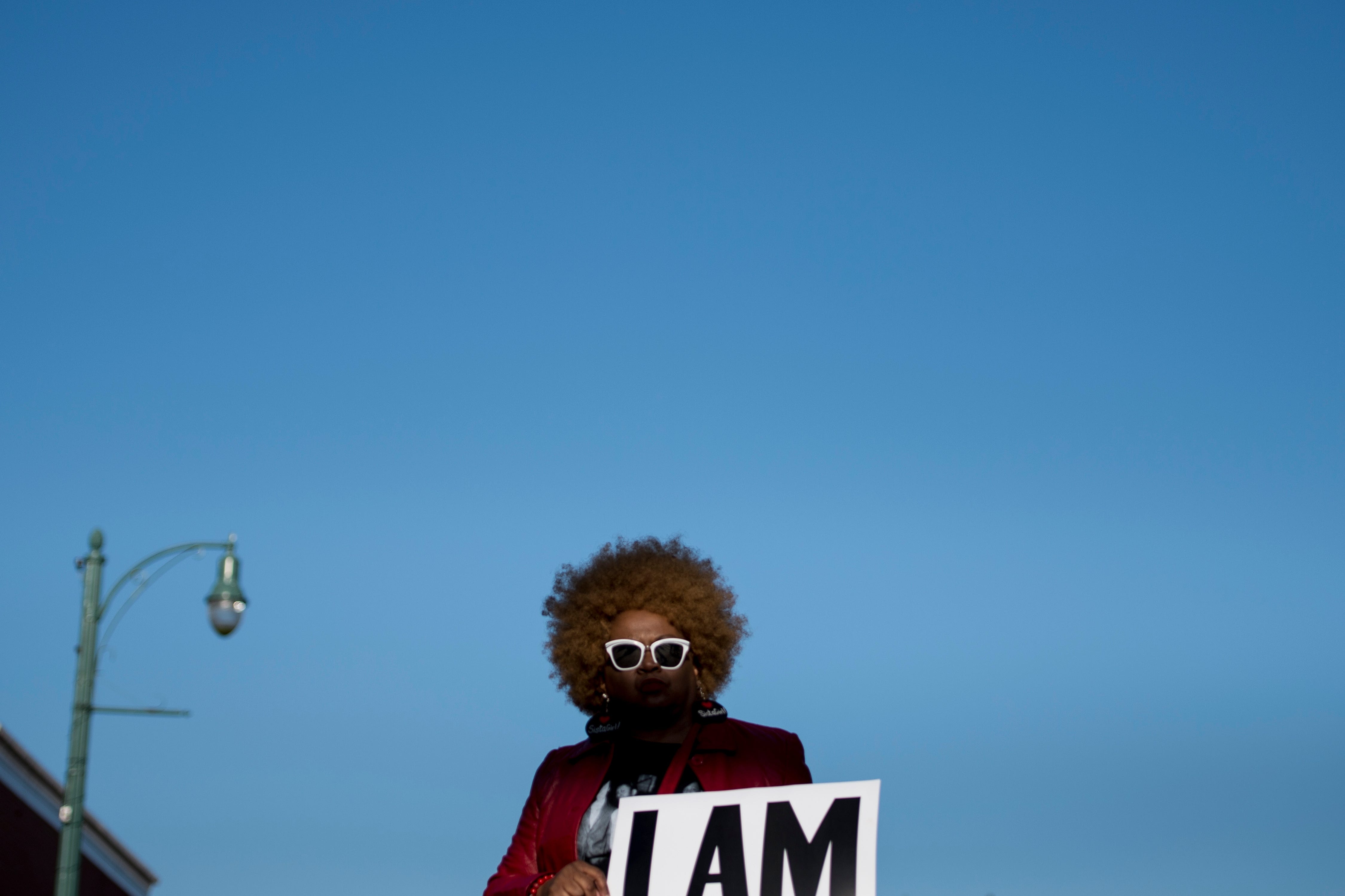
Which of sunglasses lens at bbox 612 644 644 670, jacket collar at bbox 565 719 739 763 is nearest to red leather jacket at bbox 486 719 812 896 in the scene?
jacket collar at bbox 565 719 739 763

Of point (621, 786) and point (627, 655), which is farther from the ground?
point (627, 655)

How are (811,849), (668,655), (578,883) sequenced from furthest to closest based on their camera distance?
(668,655)
(811,849)
(578,883)

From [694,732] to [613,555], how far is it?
3.00ft

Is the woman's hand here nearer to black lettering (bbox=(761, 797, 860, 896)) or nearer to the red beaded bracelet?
the red beaded bracelet

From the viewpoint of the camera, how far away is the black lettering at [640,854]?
487 centimetres

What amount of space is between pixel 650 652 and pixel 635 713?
29 cm

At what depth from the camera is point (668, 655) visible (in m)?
5.32

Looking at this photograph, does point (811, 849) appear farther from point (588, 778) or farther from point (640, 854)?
point (588, 778)

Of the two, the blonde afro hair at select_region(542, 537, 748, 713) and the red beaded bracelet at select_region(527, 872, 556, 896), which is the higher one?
the blonde afro hair at select_region(542, 537, 748, 713)

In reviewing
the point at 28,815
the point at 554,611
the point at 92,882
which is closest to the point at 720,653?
the point at 554,611

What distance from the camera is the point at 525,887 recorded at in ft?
16.4

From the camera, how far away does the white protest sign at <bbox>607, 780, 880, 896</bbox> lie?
4855 millimetres

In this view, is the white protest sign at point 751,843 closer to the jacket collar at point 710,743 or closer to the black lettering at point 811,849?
the black lettering at point 811,849

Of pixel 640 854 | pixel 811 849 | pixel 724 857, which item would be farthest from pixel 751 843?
pixel 640 854
